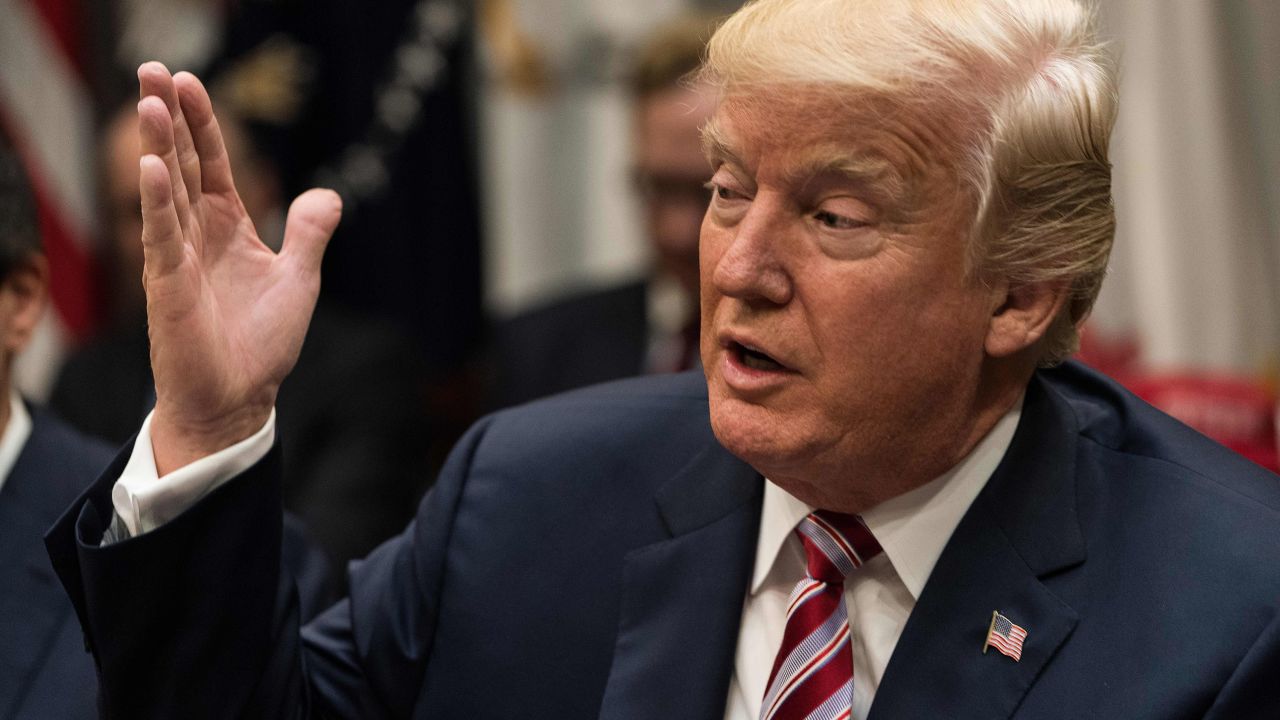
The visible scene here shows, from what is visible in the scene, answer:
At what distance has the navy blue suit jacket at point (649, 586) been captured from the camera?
1.56m

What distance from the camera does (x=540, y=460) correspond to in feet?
6.07

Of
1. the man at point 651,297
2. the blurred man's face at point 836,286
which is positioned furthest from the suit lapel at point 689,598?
the man at point 651,297

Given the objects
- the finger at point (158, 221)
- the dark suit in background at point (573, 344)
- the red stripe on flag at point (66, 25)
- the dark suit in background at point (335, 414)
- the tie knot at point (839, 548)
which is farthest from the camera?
the red stripe on flag at point (66, 25)

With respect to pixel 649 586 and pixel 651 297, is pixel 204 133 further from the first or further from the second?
pixel 651 297

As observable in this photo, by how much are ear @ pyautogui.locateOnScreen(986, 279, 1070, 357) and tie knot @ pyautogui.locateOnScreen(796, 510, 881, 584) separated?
0.79ft

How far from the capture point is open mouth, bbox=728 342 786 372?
1607 millimetres

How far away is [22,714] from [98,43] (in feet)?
10.4

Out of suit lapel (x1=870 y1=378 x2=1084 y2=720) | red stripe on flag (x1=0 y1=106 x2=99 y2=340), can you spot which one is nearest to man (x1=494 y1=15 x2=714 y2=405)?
red stripe on flag (x1=0 y1=106 x2=99 y2=340)

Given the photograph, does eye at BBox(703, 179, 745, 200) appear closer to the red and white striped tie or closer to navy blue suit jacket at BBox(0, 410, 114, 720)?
the red and white striped tie

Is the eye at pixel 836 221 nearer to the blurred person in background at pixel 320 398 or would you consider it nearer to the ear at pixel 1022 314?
the ear at pixel 1022 314

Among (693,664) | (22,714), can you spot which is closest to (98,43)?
(22,714)

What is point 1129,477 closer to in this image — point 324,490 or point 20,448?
point 20,448

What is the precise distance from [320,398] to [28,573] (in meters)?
1.66

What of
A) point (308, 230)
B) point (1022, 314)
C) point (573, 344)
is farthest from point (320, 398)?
point (1022, 314)
